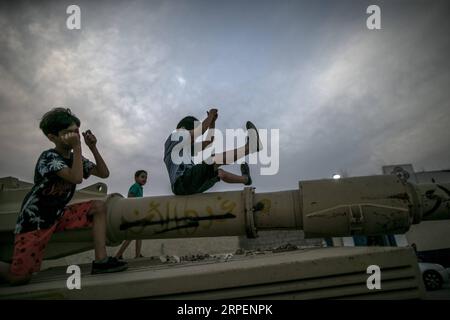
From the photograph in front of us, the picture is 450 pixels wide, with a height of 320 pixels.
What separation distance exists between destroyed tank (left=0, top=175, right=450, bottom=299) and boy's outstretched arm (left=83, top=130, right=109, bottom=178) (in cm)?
27

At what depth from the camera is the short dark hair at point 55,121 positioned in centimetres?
234

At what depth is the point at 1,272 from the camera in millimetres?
2129

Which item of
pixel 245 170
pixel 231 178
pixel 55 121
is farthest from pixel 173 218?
pixel 55 121

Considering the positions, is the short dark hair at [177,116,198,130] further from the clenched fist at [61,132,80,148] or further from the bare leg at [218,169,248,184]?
the clenched fist at [61,132,80,148]

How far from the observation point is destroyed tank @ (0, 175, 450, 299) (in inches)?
57.4

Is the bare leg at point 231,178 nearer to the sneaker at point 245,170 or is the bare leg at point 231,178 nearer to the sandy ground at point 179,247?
the sneaker at point 245,170

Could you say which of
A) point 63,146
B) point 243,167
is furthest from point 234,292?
point 63,146

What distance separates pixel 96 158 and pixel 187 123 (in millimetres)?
953

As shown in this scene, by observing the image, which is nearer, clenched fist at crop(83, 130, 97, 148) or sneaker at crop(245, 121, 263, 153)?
clenched fist at crop(83, 130, 97, 148)

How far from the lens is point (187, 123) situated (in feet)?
10.2

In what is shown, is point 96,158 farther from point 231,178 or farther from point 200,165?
point 231,178

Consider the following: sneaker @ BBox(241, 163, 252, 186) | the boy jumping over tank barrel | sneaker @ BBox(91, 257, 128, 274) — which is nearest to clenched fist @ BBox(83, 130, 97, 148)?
the boy jumping over tank barrel

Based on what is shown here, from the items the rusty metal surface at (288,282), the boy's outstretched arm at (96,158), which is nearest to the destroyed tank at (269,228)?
the rusty metal surface at (288,282)
